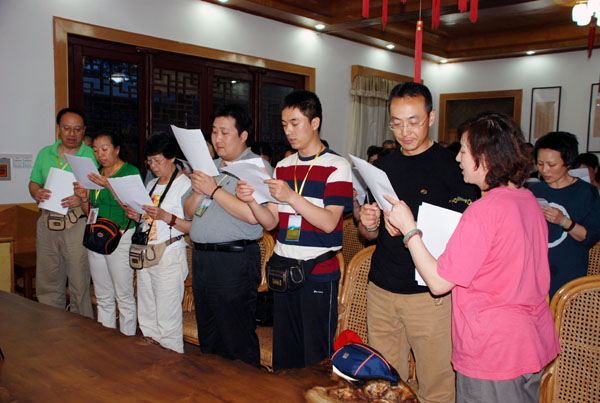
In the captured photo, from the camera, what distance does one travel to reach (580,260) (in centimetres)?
231

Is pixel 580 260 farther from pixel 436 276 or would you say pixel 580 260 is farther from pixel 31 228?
pixel 31 228

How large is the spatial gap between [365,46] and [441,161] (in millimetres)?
5781

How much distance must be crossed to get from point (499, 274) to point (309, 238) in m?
0.87

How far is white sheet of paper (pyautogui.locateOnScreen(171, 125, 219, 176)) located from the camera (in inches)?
80.5

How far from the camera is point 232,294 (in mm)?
2320

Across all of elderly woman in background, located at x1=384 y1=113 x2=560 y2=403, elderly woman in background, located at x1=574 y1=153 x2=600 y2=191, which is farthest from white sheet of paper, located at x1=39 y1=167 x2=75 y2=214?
elderly woman in background, located at x1=574 y1=153 x2=600 y2=191

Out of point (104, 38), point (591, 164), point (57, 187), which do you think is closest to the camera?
point (57, 187)

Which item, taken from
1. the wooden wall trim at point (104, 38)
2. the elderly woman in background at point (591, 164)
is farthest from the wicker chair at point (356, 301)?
the elderly woman in background at point (591, 164)

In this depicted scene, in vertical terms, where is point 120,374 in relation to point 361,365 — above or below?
below

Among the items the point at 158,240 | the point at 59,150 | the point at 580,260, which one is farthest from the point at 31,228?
the point at 580,260

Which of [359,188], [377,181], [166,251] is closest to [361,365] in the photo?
[377,181]

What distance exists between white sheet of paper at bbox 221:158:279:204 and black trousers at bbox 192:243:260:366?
0.42m

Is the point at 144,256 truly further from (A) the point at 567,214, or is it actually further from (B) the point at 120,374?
(A) the point at 567,214

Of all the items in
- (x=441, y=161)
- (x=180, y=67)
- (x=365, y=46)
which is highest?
(x=365, y=46)
